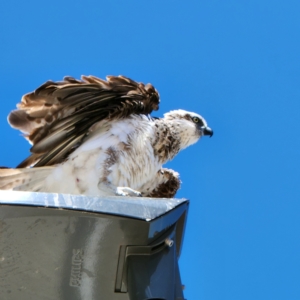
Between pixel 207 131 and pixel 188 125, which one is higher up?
pixel 207 131

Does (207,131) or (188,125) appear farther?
(207,131)

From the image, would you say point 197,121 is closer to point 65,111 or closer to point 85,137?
point 85,137

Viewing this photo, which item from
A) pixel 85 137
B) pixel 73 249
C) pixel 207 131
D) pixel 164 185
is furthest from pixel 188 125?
pixel 73 249

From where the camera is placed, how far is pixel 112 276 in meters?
2.27

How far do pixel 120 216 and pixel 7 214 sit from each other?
46 cm

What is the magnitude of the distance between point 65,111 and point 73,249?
3338 millimetres

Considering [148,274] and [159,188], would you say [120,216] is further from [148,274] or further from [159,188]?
[159,188]

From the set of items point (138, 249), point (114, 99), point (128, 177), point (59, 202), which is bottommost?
point (138, 249)

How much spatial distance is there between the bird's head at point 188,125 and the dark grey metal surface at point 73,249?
4.31 m

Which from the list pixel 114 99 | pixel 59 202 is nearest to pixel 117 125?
pixel 114 99

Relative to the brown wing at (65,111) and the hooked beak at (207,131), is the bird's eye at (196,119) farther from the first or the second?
the brown wing at (65,111)

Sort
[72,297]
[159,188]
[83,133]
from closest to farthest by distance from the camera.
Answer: [72,297]
[83,133]
[159,188]

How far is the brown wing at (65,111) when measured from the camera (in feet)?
17.8

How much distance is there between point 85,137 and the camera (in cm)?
578
